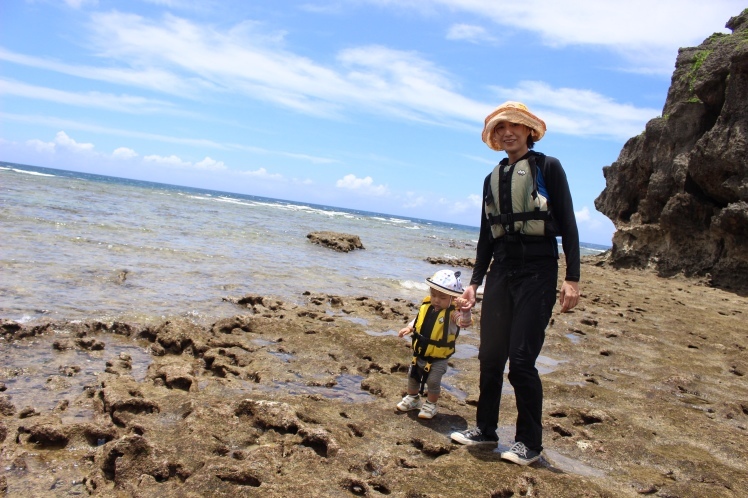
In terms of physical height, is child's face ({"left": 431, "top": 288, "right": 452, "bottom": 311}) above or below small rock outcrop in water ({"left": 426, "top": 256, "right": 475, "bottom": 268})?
above

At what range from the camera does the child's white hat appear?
186 inches

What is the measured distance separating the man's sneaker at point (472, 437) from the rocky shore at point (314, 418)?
0.57ft

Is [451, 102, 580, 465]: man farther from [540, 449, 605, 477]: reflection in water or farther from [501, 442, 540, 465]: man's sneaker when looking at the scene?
[540, 449, 605, 477]: reflection in water

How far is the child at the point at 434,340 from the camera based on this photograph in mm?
4695

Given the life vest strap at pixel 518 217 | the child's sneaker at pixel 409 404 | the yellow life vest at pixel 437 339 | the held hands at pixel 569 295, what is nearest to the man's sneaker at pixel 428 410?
the child's sneaker at pixel 409 404

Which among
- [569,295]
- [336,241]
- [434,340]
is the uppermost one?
[569,295]

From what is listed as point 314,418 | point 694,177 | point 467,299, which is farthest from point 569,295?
point 694,177

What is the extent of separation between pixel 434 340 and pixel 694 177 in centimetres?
1928

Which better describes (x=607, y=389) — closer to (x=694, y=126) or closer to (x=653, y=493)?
(x=653, y=493)

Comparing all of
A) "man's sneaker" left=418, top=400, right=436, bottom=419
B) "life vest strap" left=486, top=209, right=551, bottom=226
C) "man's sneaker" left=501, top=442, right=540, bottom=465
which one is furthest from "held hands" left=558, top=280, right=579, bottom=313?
"man's sneaker" left=418, top=400, right=436, bottom=419

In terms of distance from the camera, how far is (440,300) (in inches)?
190

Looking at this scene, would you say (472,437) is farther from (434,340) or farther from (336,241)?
(336,241)

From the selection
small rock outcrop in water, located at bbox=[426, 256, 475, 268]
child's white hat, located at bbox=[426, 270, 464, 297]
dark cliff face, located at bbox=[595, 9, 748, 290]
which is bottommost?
small rock outcrop in water, located at bbox=[426, 256, 475, 268]

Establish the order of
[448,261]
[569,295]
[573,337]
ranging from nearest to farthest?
1. [569,295]
2. [573,337]
3. [448,261]
